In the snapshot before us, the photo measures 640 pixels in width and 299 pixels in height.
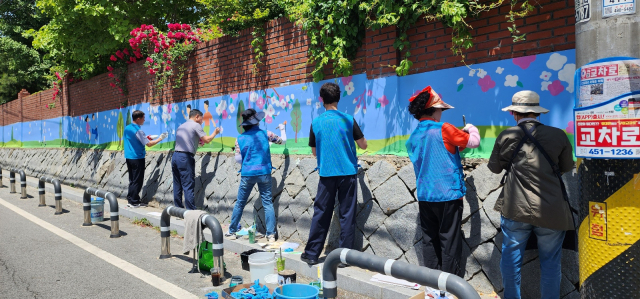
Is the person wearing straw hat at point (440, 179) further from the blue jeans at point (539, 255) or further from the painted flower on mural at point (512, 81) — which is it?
the painted flower on mural at point (512, 81)

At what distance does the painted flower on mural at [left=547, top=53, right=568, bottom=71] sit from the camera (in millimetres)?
4398

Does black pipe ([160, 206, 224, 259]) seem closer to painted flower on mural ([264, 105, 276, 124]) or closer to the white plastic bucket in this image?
the white plastic bucket

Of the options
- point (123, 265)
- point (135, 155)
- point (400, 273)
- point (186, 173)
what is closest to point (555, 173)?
point (400, 273)

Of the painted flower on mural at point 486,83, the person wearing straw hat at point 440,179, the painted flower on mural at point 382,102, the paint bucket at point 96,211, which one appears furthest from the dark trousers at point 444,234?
the paint bucket at point 96,211

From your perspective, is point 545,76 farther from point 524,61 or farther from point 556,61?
point 524,61

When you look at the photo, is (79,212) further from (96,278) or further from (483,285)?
(483,285)

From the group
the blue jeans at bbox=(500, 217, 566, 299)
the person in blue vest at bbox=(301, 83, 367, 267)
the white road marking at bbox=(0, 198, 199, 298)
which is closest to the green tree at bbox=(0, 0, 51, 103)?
the white road marking at bbox=(0, 198, 199, 298)

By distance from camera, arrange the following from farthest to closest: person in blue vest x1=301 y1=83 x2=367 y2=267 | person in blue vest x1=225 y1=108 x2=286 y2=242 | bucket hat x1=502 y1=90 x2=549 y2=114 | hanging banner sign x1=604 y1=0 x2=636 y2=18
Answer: person in blue vest x1=225 y1=108 x2=286 y2=242, person in blue vest x1=301 y1=83 x2=367 y2=267, bucket hat x1=502 y1=90 x2=549 y2=114, hanging banner sign x1=604 y1=0 x2=636 y2=18

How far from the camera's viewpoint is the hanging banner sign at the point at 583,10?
289cm

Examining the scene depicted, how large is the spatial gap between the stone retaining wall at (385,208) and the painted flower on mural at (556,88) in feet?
2.68

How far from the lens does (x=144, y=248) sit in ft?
23.2

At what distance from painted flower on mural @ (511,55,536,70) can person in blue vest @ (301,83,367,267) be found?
189cm

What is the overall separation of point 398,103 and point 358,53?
3.39 ft

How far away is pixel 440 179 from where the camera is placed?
4.44 metres
